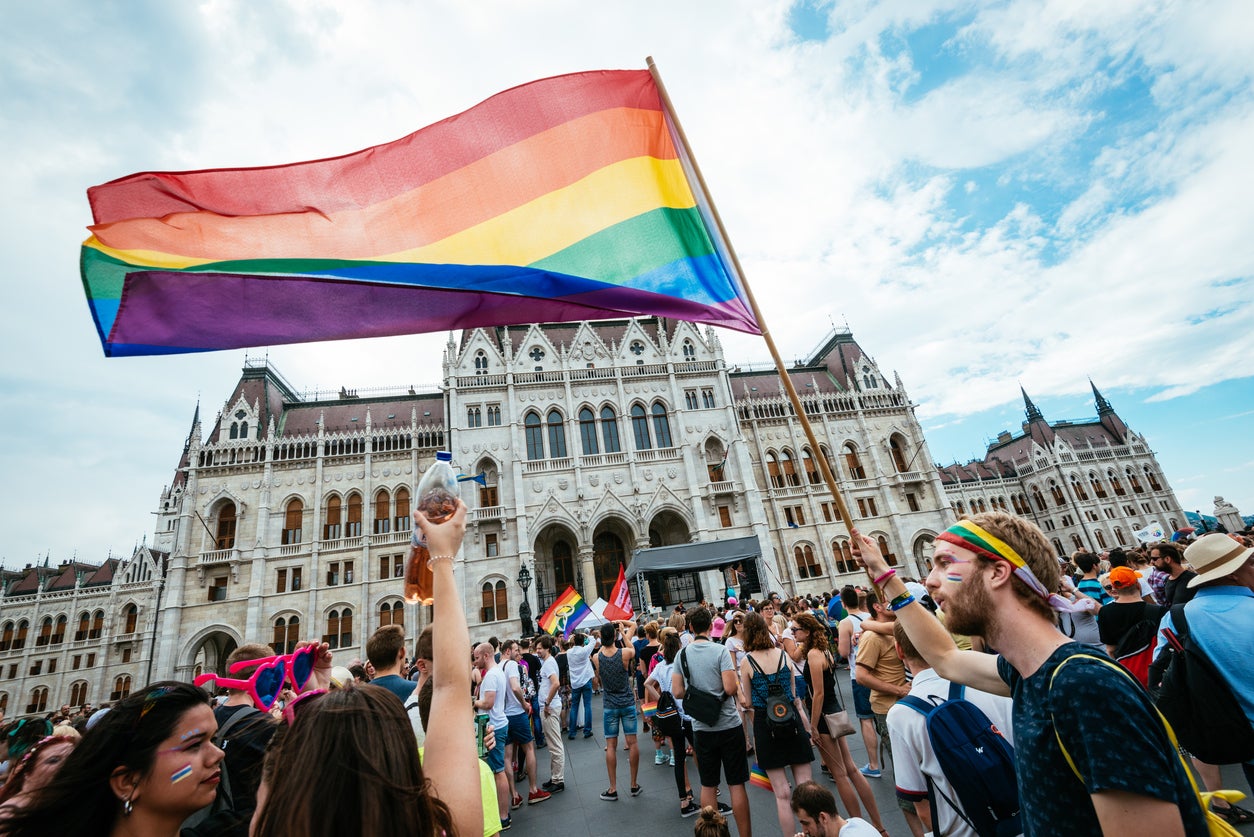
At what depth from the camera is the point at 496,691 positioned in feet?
20.0

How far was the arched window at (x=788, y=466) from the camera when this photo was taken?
1304 inches

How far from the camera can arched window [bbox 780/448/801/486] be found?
33125mm

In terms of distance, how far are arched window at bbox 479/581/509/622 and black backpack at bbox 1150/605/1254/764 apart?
80.5 ft

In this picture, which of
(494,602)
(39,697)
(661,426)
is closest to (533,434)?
(661,426)

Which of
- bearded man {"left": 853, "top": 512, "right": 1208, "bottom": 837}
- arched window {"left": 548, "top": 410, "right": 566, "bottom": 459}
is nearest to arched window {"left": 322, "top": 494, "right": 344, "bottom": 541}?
arched window {"left": 548, "top": 410, "right": 566, "bottom": 459}

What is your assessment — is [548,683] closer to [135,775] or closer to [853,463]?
[135,775]

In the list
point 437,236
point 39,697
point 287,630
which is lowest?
point 39,697

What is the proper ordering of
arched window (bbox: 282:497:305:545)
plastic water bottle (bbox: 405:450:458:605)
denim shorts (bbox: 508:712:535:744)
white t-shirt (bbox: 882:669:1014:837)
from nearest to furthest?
plastic water bottle (bbox: 405:450:458:605) < white t-shirt (bbox: 882:669:1014:837) < denim shorts (bbox: 508:712:535:744) < arched window (bbox: 282:497:305:545)

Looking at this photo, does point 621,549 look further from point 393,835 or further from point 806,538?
point 393,835

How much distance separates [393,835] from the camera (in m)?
1.10

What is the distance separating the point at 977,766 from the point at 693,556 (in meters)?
18.4

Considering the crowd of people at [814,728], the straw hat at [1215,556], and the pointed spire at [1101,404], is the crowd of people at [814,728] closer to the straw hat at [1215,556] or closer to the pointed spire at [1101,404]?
the straw hat at [1215,556]

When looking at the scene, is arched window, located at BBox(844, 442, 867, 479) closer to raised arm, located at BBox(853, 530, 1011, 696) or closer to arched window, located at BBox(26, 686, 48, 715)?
raised arm, located at BBox(853, 530, 1011, 696)

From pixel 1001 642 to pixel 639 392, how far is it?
1107 inches
